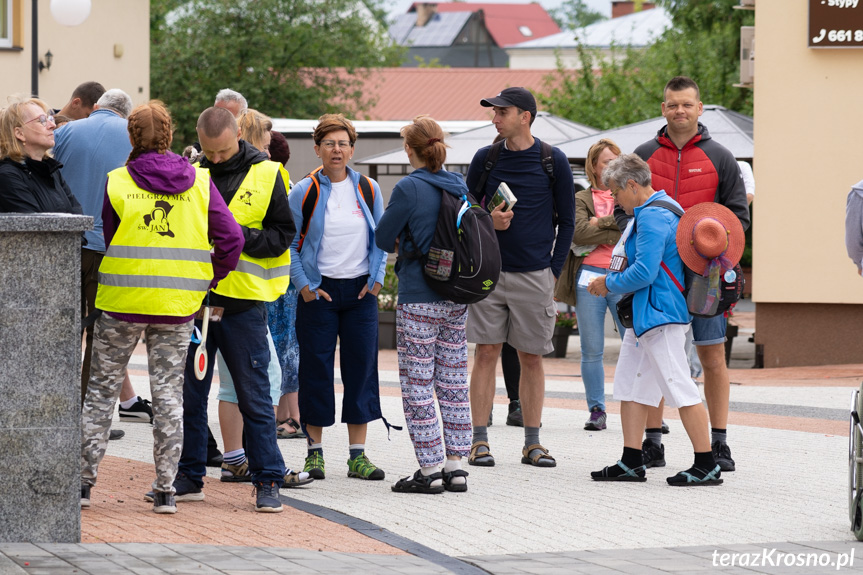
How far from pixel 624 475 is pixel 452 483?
103 cm

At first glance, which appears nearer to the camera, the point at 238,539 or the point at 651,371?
the point at 238,539

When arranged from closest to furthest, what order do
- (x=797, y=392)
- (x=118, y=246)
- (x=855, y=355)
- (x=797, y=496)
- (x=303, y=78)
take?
(x=118, y=246), (x=797, y=496), (x=797, y=392), (x=855, y=355), (x=303, y=78)

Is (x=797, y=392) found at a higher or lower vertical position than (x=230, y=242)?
lower

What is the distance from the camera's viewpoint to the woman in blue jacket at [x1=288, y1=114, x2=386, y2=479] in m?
7.19

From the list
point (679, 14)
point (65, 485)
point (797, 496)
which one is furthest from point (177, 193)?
point (679, 14)

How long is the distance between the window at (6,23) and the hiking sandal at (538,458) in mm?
17268

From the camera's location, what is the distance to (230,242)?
20.0ft

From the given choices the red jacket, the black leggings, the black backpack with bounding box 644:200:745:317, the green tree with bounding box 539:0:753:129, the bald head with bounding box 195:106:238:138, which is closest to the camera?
the bald head with bounding box 195:106:238:138

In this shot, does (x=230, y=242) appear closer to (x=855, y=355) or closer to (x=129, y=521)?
(x=129, y=521)

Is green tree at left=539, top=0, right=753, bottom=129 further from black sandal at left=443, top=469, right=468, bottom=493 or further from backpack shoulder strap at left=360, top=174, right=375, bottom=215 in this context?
black sandal at left=443, top=469, right=468, bottom=493

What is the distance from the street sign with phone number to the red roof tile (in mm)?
100062

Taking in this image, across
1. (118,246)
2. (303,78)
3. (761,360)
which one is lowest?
(761,360)

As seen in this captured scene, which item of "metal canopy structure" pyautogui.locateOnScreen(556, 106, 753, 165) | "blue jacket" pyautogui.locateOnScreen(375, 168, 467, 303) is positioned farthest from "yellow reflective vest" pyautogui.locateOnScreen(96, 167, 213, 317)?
"metal canopy structure" pyautogui.locateOnScreen(556, 106, 753, 165)

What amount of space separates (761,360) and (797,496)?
27.9 feet
